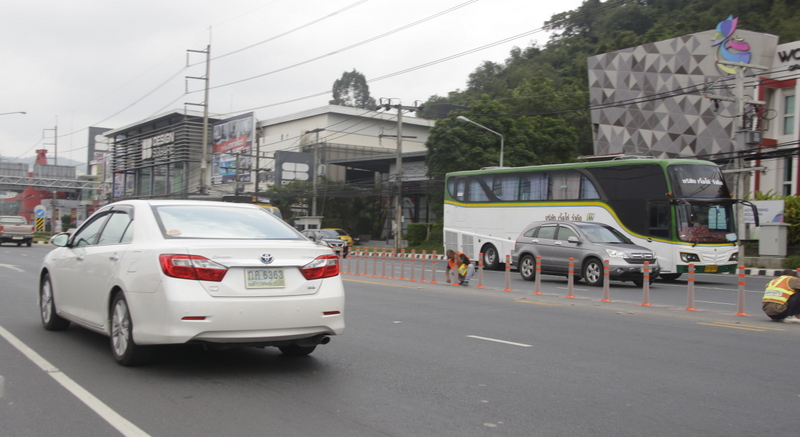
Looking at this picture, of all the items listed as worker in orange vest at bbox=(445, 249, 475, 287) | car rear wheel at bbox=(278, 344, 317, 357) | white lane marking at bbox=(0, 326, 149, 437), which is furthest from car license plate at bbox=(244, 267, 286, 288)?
worker in orange vest at bbox=(445, 249, 475, 287)

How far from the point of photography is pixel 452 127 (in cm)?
4522

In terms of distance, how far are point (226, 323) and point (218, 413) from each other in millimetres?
962

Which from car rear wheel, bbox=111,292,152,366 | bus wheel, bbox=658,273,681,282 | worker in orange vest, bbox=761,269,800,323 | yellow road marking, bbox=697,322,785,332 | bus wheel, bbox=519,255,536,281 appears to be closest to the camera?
car rear wheel, bbox=111,292,152,366

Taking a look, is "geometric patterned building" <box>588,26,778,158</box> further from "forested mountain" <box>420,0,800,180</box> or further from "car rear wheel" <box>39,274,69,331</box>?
"car rear wheel" <box>39,274,69,331</box>

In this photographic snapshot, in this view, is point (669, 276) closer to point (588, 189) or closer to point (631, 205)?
point (631, 205)

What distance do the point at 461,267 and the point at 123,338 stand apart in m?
12.6

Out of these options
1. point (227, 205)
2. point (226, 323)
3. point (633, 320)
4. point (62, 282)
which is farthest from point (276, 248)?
point (633, 320)

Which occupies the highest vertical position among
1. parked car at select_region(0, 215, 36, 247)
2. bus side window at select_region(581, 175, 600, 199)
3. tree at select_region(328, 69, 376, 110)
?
tree at select_region(328, 69, 376, 110)

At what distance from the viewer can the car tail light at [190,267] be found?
5.84 m

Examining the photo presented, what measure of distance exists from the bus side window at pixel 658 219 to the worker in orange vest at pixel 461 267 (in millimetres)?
6171

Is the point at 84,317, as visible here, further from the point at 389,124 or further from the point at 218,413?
the point at 389,124

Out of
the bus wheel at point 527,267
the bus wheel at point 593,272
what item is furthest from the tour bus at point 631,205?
the bus wheel at point 593,272

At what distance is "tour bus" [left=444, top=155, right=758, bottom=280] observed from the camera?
65.7ft

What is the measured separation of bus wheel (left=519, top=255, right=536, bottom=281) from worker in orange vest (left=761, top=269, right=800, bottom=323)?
940 centimetres
